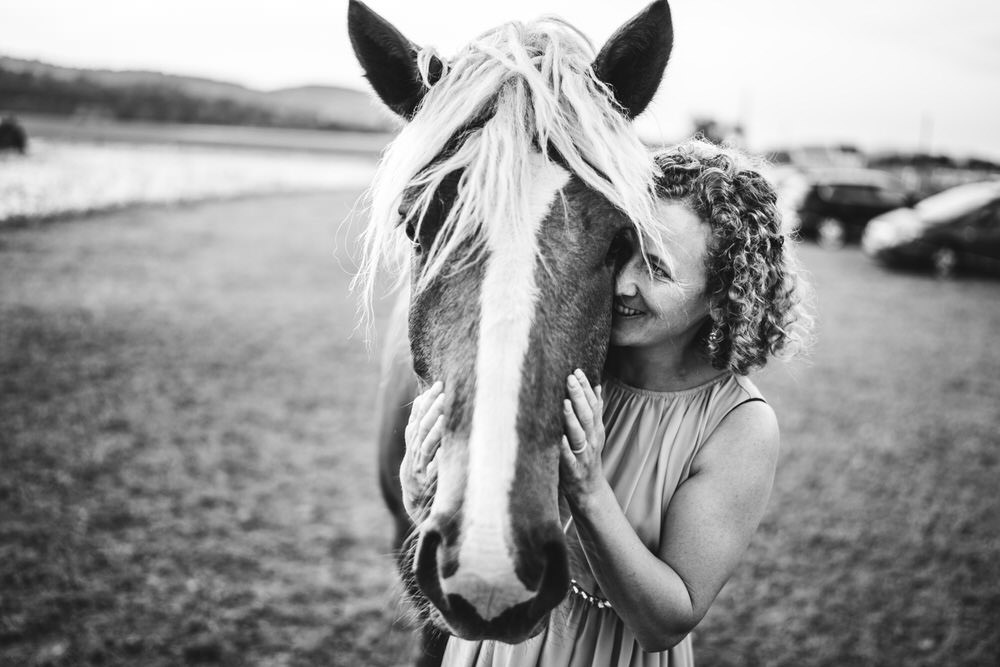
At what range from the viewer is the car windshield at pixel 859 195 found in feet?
64.7

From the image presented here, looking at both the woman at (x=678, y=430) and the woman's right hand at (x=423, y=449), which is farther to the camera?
the woman at (x=678, y=430)

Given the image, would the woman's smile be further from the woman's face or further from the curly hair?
the curly hair

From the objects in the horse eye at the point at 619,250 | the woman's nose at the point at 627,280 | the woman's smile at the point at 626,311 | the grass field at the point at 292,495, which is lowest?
the grass field at the point at 292,495

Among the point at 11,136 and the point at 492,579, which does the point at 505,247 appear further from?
the point at 11,136

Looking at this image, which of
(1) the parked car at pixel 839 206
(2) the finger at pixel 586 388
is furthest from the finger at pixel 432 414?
(1) the parked car at pixel 839 206

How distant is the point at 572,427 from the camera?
145 cm

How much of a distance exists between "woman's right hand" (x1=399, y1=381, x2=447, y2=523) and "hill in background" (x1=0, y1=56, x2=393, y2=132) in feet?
3.99

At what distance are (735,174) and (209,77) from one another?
3708cm

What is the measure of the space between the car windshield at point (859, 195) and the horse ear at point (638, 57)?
2069cm

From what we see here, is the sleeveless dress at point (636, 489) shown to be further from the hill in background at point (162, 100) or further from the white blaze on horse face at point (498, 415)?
the hill in background at point (162, 100)

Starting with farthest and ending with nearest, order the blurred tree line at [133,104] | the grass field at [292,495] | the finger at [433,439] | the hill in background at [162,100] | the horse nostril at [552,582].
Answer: the blurred tree line at [133,104]
the hill in background at [162,100]
the grass field at [292,495]
the finger at [433,439]
the horse nostril at [552,582]

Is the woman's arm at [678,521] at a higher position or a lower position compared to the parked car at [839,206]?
higher

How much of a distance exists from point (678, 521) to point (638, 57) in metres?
1.44

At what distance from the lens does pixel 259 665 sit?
378cm
